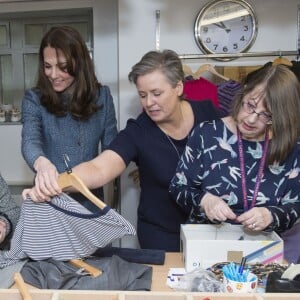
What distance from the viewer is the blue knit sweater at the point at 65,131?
5.16 feet

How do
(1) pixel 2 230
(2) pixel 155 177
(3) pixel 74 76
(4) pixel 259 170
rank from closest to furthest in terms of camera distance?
(4) pixel 259 170
(1) pixel 2 230
(2) pixel 155 177
(3) pixel 74 76

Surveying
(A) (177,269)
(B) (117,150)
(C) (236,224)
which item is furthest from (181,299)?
(B) (117,150)

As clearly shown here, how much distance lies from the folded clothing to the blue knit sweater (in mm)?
525

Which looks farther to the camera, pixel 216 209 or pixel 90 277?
pixel 216 209

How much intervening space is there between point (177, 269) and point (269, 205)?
0.34 meters

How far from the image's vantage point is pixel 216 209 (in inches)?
43.8

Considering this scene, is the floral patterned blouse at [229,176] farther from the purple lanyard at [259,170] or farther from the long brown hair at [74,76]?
the long brown hair at [74,76]

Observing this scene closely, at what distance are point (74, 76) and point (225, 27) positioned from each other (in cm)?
109

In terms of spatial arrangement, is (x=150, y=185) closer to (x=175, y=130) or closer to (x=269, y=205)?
(x=175, y=130)

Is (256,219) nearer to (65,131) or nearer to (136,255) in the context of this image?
(136,255)

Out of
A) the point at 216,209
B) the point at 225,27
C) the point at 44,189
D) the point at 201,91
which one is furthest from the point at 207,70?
the point at 44,189

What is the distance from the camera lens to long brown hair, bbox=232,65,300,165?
1.16 m

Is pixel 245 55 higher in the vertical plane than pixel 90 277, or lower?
higher

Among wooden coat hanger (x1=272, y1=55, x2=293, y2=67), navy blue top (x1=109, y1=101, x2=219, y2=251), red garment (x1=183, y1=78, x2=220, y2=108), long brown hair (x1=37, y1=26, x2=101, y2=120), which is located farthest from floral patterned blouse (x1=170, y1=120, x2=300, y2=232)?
wooden coat hanger (x1=272, y1=55, x2=293, y2=67)
